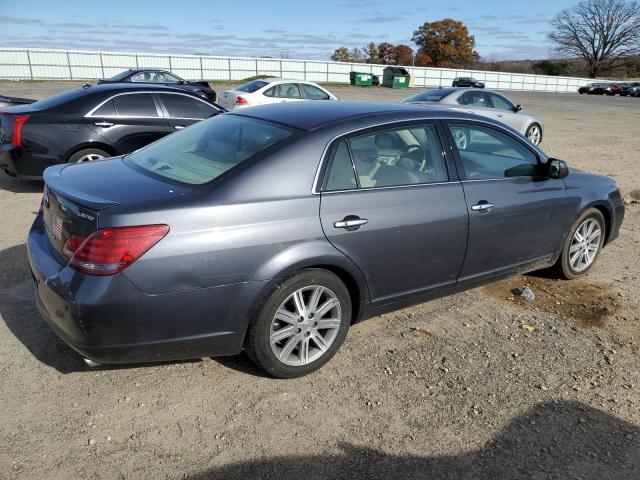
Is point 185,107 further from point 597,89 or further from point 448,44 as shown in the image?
point 448,44

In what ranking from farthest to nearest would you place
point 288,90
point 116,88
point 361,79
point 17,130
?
point 361,79 → point 288,90 → point 116,88 → point 17,130

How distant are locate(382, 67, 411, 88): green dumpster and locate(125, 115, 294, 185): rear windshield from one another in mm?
49494

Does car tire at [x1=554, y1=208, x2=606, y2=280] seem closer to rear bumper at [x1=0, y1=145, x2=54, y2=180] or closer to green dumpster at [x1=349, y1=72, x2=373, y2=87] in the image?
rear bumper at [x1=0, y1=145, x2=54, y2=180]

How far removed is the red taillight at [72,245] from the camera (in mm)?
2795

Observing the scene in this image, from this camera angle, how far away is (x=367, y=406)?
3113mm

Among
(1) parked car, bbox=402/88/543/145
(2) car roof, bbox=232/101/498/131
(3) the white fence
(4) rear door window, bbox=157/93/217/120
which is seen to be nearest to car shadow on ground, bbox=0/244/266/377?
(2) car roof, bbox=232/101/498/131

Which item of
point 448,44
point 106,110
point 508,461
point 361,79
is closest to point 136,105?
point 106,110

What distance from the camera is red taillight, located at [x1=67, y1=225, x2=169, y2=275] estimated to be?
2684 millimetres

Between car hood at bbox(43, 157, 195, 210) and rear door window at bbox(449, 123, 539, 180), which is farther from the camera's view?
rear door window at bbox(449, 123, 539, 180)

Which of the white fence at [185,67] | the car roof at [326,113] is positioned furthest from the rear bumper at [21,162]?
the white fence at [185,67]

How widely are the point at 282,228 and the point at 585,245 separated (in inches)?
131

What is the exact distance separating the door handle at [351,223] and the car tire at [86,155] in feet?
17.3

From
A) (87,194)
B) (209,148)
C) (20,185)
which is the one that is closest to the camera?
(87,194)

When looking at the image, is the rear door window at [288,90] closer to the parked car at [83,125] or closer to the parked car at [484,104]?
the parked car at [484,104]
